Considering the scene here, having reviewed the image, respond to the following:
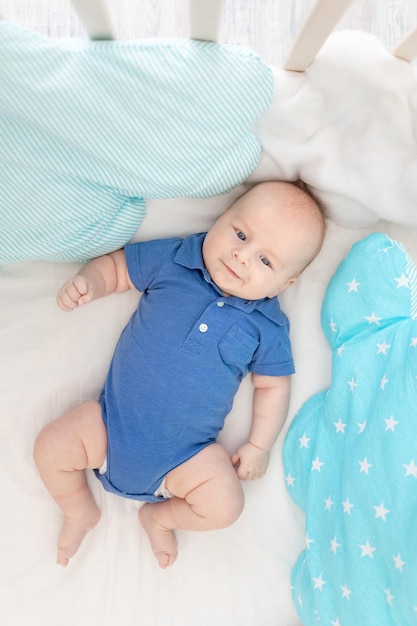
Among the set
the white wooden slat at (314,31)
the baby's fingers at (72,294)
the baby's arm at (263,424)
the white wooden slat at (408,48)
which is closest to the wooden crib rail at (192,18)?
the white wooden slat at (314,31)

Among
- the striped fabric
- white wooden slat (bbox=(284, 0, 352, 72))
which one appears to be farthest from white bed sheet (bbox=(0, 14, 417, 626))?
white wooden slat (bbox=(284, 0, 352, 72))

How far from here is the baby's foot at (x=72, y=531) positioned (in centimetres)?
109

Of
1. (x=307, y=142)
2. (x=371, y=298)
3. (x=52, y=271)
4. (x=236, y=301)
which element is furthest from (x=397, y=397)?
(x=52, y=271)

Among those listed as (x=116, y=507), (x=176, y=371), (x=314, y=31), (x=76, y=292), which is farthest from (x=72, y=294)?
(x=314, y=31)

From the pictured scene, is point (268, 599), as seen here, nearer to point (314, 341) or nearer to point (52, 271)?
point (314, 341)

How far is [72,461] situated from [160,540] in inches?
8.1

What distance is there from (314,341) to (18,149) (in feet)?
1.95

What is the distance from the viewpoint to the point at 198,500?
1072 millimetres

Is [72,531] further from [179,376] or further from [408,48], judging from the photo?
[408,48]

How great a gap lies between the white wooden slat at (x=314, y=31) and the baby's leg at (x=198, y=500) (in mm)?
633

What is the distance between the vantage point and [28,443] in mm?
1133

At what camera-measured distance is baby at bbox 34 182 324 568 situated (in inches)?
41.6

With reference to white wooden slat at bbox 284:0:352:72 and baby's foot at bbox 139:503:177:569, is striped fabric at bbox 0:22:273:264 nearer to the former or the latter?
white wooden slat at bbox 284:0:352:72

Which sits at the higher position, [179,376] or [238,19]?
[238,19]
